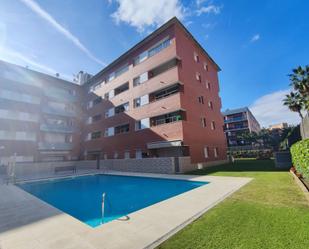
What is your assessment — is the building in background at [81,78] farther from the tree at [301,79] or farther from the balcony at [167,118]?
the tree at [301,79]

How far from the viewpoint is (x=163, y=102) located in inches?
880

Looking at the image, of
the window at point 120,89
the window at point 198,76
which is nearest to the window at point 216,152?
the window at point 198,76

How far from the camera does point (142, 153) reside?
2439 centimetres

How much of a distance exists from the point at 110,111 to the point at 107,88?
16.5 ft

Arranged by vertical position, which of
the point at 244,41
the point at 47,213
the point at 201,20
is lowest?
the point at 47,213

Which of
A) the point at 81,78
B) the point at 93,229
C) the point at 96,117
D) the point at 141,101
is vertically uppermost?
the point at 81,78

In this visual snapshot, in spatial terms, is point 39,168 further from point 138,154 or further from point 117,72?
point 117,72

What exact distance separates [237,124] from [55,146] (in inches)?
2533

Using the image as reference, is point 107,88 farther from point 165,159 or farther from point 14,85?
point 165,159

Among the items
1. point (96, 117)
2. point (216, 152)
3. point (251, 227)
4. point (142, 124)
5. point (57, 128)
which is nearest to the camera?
point (251, 227)

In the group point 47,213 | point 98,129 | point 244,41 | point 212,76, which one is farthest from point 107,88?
point 47,213

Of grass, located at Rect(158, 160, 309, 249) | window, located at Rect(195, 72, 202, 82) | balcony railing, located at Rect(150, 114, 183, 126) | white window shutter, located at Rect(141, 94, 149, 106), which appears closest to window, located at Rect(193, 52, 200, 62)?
window, located at Rect(195, 72, 202, 82)

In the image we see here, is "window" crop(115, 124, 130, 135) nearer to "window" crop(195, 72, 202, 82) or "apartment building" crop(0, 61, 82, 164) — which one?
"window" crop(195, 72, 202, 82)

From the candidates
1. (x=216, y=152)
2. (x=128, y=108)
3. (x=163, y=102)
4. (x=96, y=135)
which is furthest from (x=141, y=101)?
(x=96, y=135)
